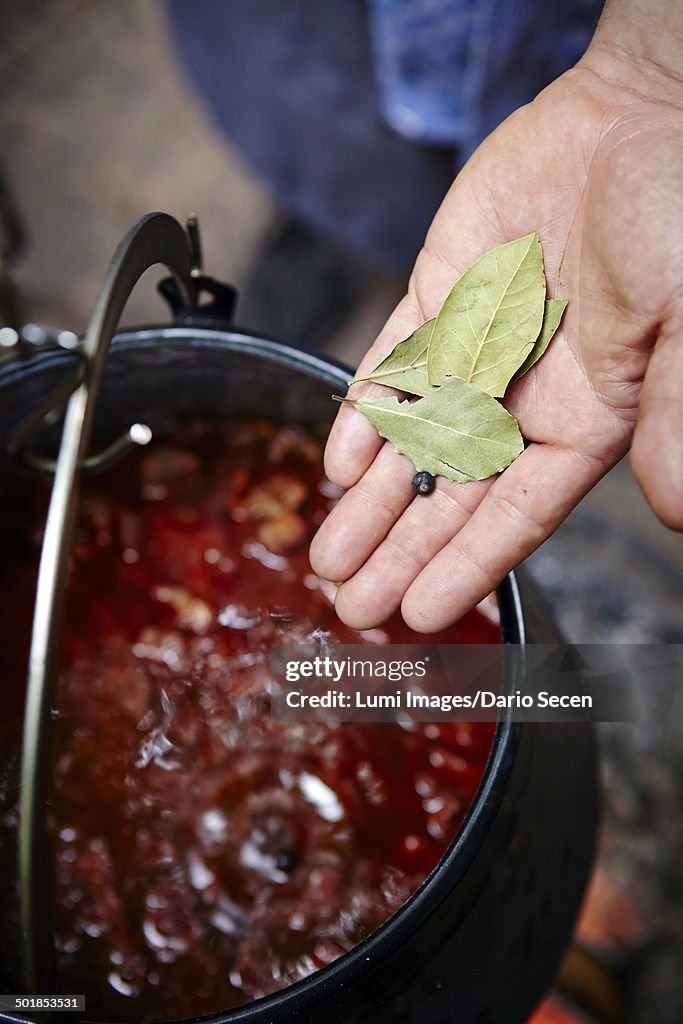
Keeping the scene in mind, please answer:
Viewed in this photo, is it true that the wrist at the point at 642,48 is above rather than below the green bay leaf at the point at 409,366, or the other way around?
above

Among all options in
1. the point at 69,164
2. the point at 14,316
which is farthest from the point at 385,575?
the point at 69,164

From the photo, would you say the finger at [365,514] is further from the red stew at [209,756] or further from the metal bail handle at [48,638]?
the metal bail handle at [48,638]

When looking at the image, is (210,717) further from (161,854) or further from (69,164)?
(69,164)

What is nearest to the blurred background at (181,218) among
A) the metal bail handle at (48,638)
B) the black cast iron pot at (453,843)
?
the black cast iron pot at (453,843)

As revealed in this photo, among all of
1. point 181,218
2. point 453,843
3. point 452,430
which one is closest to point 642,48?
point 452,430

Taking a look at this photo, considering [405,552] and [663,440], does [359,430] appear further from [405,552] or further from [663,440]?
[663,440]
